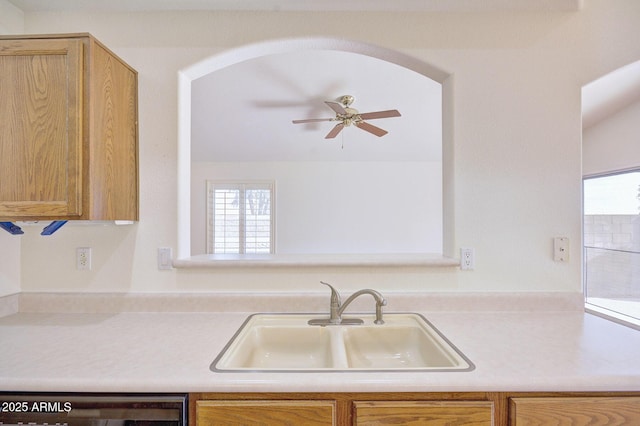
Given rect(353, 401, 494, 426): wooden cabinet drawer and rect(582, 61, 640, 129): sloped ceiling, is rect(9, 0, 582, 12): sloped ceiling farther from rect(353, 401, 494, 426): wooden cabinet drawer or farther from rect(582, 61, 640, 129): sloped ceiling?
rect(353, 401, 494, 426): wooden cabinet drawer

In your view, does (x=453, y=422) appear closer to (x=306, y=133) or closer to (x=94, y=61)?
(x=94, y=61)

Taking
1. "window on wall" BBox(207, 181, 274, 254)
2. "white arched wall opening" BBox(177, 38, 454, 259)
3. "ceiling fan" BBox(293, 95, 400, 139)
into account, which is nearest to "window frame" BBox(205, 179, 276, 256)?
"window on wall" BBox(207, 181, 274, 254)

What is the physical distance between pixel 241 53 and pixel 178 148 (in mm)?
585

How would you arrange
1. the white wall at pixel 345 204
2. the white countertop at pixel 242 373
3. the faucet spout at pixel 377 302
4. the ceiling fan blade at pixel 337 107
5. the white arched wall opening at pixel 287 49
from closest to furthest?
the white countertop at pixel 242 373
the faucet spout at pixel 377 302
the white arched wall opening at pixel 287 49
the ceiling fan blade at pixel 337 107
the white wall at pixel 345 204

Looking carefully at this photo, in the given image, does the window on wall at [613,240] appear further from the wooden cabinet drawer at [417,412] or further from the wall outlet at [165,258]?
the wall outlet at [165,258]

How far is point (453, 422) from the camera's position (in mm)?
979

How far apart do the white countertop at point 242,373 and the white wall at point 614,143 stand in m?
3.41

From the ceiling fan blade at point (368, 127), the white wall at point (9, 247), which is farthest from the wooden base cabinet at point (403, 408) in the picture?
the ceiling fan blade at point (368, 127)

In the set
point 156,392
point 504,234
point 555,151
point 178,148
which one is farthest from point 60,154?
point 555,151

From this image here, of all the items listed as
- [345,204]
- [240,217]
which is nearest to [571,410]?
[345,204]

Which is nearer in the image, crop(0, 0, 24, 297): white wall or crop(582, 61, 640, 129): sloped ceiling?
crop(0, 0, 24, 297): white wall

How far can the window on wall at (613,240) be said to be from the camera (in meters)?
3.88

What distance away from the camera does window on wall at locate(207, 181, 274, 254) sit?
5.63 metres

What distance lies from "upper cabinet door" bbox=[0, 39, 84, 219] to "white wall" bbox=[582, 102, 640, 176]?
4.99 m
